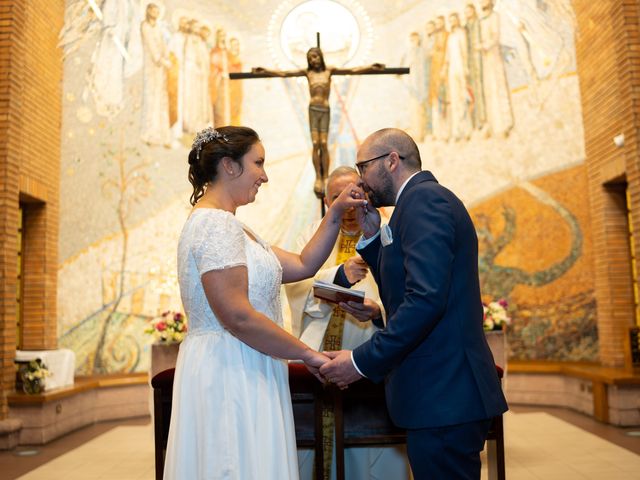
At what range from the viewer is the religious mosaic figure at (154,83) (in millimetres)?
9898

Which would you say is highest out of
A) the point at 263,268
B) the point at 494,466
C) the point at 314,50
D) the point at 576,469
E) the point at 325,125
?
the point at 314,50

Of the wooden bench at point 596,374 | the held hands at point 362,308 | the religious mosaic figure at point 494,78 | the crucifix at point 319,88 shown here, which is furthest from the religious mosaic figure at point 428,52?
the held hands at point 362,308

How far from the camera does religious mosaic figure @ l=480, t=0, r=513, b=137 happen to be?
9961 mm

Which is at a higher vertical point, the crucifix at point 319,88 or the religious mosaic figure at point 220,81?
the religious mosaic figure at point 220,81

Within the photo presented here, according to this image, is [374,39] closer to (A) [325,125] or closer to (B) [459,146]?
(B) [459,146]

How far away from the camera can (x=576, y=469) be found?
5.18 meters

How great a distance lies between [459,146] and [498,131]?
2.01ft

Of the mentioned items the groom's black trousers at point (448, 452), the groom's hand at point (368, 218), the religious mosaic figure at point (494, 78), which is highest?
the religious mosaic figure at point (494, 78)

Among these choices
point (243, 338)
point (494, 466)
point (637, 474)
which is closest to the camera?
point (243, 338)

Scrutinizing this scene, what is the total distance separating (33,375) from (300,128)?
215 inches

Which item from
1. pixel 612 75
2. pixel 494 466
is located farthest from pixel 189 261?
pixel 612 75

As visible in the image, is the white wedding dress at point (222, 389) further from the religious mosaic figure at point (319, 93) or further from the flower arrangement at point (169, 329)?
the religious mosaic figure at point (319, 93)

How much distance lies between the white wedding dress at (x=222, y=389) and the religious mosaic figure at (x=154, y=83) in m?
7.79

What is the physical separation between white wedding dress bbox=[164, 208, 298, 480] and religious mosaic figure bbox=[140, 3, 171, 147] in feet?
25.5
